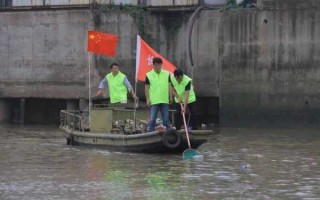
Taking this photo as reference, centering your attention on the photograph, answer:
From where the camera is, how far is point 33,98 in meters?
24.8

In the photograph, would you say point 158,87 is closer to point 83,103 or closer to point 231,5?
point 83,103

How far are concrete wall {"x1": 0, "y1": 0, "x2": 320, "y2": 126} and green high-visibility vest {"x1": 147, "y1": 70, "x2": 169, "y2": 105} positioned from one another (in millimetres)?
7632

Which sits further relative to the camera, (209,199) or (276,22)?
(276,22)

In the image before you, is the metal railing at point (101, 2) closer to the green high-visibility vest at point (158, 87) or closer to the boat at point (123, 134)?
the boat at point (123, 134)

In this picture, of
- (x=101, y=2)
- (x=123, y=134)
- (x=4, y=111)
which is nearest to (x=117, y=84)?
(x=123, y=134)

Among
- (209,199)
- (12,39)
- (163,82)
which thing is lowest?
(209,199)

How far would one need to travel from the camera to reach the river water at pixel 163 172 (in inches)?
416

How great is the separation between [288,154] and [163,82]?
3.11 m

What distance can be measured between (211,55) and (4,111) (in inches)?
302

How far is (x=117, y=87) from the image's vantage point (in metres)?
16.8

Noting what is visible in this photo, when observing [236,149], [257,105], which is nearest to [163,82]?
[236,149]

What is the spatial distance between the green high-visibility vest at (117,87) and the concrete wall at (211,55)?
21.7ft

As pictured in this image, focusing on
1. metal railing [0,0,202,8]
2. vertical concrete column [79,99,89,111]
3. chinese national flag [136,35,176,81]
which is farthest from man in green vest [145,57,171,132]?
metal railing [0,0,202,8]

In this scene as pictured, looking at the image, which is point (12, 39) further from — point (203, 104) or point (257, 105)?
point (257, 105)
